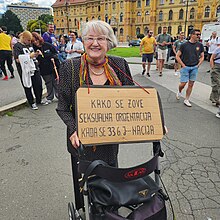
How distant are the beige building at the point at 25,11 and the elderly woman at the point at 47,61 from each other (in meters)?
128

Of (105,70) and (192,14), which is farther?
(192,14)

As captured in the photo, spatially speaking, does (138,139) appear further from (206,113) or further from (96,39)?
(206,113)

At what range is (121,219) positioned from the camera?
4.10ft

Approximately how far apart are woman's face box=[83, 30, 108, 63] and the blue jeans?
4459mm

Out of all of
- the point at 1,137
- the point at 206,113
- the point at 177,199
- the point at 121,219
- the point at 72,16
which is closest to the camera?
the point at 121,219

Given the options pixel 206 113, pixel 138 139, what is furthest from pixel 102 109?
pixel 206 113

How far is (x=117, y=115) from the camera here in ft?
4.85

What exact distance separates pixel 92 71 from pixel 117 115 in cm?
47

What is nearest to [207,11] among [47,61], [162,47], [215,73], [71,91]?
[162,47]

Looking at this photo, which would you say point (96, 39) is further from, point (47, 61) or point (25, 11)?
point (25, 11)

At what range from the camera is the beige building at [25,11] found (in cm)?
12165

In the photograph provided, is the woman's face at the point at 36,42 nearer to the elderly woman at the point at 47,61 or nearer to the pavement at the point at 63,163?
the elderly woman at the point at 47,61

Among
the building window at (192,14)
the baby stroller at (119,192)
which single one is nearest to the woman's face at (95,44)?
the baby stroller at (119,192)

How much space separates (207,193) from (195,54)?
393 cm
